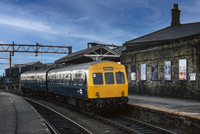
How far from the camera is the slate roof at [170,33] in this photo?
21.1 metres

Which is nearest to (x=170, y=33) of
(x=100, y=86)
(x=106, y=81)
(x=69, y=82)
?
(x=69, y=82)

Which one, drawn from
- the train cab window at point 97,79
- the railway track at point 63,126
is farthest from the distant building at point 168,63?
the railway track at point 63,126

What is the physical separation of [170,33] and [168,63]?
5744 mm

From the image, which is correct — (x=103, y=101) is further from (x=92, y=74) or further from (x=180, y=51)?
(x=180, y=51)

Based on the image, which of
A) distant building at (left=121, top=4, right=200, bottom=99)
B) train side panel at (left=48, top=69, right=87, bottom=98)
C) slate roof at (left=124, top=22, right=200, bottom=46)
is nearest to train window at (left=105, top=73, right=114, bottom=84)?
train side panel at (left=48, top=69, right=87, bottom=98)

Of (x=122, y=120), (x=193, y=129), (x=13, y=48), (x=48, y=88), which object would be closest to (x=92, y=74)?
(x=122, y=120)

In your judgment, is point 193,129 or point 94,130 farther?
point 94,130

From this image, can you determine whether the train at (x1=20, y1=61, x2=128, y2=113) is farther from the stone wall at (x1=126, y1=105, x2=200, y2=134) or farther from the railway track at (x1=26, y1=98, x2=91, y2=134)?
the railway track at (x1=26, y1=98, x2=91, y2=134)

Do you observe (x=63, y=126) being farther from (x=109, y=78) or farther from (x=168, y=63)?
(x=168, y=63)

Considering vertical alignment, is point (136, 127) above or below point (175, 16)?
below

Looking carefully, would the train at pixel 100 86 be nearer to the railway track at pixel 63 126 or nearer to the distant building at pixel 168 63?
the railway track at pixel 63 126

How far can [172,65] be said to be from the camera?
702 inches

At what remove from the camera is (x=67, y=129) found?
11.0 metres

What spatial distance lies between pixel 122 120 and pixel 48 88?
38.4 ft
